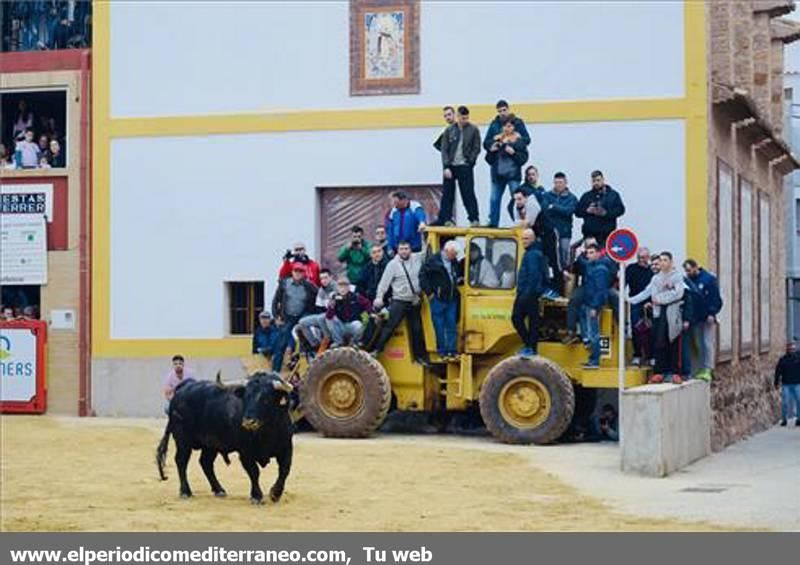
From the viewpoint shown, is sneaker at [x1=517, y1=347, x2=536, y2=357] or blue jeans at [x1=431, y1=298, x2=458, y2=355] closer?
sneaker at [x1=517, y1=347, x2=536, y2=357]

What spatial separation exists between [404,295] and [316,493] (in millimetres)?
7487

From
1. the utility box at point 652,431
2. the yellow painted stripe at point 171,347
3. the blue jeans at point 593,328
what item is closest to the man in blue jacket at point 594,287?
the blue jeans at point 593,328

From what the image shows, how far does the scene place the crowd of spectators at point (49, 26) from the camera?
34.4 metres

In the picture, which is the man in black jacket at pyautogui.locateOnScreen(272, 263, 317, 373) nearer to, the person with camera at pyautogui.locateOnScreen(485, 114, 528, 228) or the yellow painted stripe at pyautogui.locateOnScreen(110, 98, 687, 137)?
the person with camera at pyautogui.locateOnScreen(485, 114, 528, 228)

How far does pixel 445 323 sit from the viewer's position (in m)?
27.1

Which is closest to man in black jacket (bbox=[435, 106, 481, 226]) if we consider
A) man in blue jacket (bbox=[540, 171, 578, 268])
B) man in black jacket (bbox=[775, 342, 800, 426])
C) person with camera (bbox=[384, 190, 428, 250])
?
person with camera (bbox=[384, 190, 428, 250])

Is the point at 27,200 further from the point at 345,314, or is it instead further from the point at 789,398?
the point at 789,398

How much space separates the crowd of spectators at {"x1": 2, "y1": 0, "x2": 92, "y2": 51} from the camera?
113ft

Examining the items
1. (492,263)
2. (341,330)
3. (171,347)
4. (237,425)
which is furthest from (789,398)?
(237,425)

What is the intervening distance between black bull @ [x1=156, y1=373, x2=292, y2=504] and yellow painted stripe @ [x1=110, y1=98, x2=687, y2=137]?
12.6 meters

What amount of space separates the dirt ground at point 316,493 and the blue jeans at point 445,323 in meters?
1.49

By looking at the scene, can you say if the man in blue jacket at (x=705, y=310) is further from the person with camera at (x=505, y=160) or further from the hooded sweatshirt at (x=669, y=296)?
the person with camera at (x=505, y=160)

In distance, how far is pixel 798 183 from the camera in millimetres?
53438

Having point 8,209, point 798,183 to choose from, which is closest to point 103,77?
point 8,209
